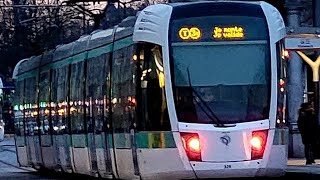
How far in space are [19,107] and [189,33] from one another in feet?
60.6

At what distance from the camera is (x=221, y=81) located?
19656 mm

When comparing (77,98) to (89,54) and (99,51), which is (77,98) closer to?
(89,54)

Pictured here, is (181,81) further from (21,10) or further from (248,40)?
(21,10)

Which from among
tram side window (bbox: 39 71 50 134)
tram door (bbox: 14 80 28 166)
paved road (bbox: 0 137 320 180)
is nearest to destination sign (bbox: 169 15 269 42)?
paved road (bbox: 0 137 320 180)

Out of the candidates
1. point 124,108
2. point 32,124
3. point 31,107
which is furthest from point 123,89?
point 32,124

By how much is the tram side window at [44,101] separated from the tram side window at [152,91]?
11291 millimetres

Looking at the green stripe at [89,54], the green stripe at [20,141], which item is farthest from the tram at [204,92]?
the green stripe at [20,141]

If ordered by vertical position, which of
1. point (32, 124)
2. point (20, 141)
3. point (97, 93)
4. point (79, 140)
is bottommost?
point (20, 141)

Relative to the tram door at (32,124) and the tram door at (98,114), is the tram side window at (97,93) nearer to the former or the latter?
the tram door at (98,114)

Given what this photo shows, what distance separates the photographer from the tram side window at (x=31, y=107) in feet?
112

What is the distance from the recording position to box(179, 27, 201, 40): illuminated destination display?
20.0 meters

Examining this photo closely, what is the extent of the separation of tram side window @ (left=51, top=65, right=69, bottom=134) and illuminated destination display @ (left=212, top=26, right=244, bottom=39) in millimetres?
8925

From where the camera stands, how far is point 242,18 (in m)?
20.3

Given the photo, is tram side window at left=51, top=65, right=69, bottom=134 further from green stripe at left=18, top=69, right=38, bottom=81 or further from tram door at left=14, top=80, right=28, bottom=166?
tram door at left=14, top=80, right=28, bottom=166
